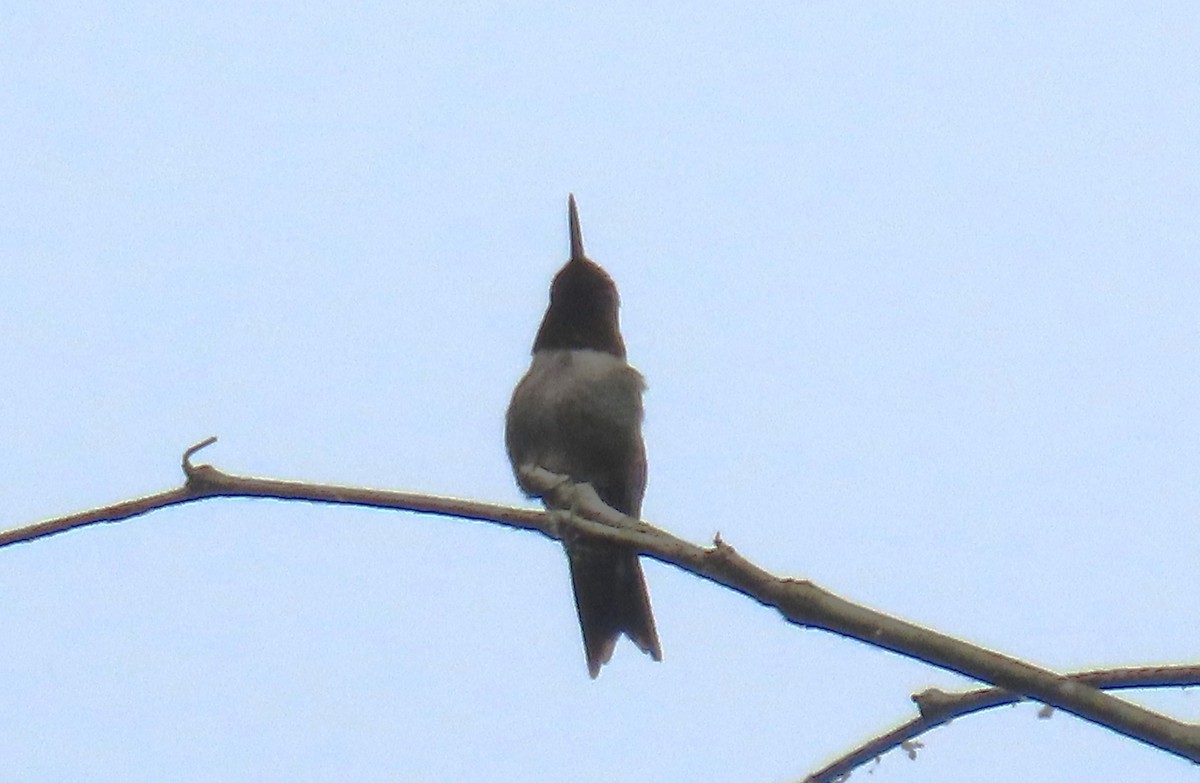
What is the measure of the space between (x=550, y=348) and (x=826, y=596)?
201 inches

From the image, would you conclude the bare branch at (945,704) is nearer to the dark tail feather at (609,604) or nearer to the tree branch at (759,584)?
the tree branch at (759,584)

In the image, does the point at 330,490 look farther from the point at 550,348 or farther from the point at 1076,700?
the point at 550,348

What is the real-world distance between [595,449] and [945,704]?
14.0 ft

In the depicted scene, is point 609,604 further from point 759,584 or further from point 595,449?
point 759,584

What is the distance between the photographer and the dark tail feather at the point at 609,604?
21.1 feet

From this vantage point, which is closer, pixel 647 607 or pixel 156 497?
pixel 156 497

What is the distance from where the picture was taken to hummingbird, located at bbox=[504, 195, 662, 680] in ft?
21.0

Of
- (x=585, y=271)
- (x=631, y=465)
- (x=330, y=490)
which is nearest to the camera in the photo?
(x=330, y=490)

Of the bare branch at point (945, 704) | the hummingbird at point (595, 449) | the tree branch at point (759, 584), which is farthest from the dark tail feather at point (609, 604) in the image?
the bare branch at point (945, 704)

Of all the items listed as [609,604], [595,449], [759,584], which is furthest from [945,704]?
[609,604]

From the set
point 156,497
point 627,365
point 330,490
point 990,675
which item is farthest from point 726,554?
point 627,365

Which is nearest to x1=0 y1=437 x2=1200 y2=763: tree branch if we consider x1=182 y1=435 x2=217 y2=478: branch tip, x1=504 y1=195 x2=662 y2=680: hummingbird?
x1=182 y1=435 x2=217 y2=478: branch tip

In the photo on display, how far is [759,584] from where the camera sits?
6.84 feet

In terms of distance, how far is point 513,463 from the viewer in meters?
6.61
